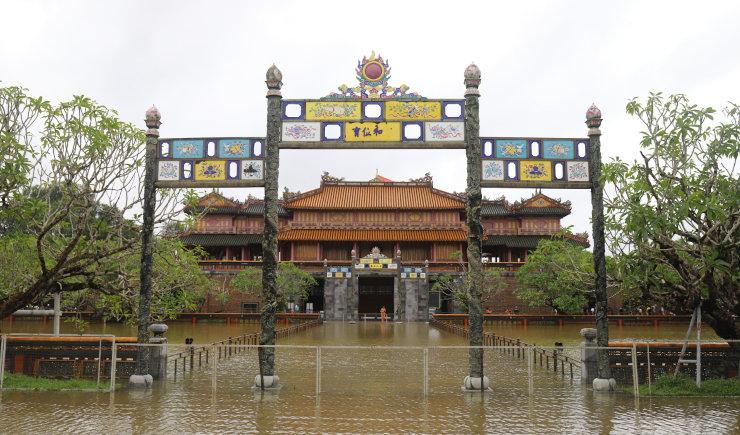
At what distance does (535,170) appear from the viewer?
50.7ft

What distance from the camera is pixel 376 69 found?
52.3ft

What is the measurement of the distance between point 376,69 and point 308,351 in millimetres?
13881

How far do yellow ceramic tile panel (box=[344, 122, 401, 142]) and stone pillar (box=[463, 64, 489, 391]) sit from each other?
68.1 inches

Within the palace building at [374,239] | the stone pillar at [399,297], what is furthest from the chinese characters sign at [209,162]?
the stone pillar at [399,297]

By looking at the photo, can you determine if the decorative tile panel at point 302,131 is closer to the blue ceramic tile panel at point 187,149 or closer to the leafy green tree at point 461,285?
the blue ceramic tile panel at point 187,149

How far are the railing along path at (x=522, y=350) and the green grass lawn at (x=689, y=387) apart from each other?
2696 mm

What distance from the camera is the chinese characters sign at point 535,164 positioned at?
15.4 meters

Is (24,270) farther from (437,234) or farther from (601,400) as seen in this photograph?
(437,234)

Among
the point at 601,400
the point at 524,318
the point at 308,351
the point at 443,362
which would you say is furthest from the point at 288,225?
the point at 601,400

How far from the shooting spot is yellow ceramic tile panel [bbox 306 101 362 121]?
611 inches

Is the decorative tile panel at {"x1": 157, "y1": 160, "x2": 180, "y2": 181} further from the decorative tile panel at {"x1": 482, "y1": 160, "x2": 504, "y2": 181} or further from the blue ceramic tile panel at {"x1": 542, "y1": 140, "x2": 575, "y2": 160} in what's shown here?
the blue ceramic tile panel at {"x1": 542, "y1": 140, "x2": 575, "y2": 160}

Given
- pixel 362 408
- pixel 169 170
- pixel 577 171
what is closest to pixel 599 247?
pixel 577 171

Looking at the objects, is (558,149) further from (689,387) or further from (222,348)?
(222,348)

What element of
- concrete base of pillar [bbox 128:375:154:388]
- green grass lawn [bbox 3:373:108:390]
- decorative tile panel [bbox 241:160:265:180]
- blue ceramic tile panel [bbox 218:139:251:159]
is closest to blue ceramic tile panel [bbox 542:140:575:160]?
decorative tile panel [bbox 241:160:265:180]
